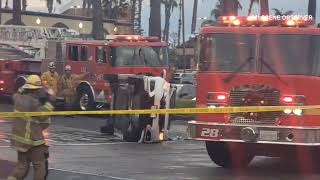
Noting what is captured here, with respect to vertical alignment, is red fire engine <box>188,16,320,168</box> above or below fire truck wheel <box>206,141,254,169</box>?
above

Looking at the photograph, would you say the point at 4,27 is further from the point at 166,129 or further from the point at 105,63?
the point at 166,129

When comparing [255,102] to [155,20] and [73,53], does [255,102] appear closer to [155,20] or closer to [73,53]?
Result: [73,53]

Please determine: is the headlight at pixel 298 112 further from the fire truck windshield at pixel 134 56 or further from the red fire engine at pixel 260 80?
the fire truck windshield at pixel 134 56

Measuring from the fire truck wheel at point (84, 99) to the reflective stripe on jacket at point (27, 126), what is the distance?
46.8 feet

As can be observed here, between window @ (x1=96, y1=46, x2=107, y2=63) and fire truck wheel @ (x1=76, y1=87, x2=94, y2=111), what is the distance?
1088mm

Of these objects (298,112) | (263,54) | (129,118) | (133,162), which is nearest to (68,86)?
(129,118)

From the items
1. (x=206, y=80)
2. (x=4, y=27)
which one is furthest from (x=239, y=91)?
(x=4, y=27)

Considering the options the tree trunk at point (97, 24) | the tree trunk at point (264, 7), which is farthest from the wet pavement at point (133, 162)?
the tree trunk at point (97, 24)

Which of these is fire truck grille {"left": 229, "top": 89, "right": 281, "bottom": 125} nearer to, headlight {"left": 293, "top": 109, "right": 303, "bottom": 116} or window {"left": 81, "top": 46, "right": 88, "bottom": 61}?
headlight {"left": 293, "top": 109, "right": 303, "bottom": 116}

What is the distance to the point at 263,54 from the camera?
1064 cm

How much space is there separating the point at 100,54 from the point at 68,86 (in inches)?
60.1

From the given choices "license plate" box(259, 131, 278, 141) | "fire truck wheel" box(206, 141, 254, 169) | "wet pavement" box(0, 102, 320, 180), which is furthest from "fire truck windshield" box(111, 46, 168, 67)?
"license plate" box(259, 131, 278, 141)

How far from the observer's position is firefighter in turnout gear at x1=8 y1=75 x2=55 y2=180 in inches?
310

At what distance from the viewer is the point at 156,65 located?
21.9 m
